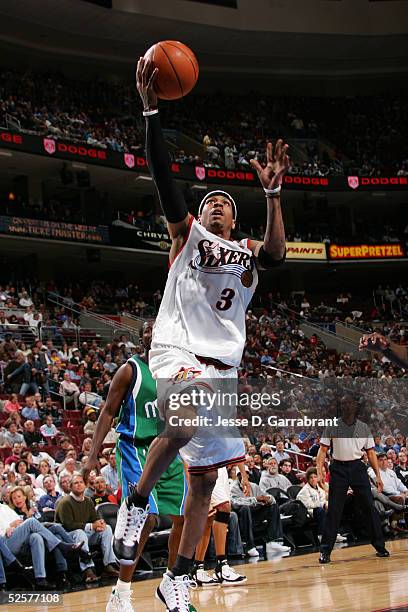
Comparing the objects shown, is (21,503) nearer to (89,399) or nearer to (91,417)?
(91,417)

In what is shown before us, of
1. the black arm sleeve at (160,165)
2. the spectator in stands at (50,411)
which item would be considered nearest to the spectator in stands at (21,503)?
the black arm sleeve at (160,165)

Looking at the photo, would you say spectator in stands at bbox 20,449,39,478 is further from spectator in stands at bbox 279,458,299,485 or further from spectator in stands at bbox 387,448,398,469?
spectator in stands at bbox 387,448,398,469

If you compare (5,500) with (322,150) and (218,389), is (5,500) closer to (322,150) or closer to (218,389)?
(218,389)

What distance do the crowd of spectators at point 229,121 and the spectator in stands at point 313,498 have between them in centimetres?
1700

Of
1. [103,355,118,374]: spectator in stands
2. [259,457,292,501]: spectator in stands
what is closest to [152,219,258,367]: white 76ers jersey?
[259,457,292,501]: spectator in stands

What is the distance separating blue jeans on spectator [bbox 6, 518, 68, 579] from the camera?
7898 mm

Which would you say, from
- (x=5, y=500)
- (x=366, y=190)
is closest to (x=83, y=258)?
(x=366, y=190)

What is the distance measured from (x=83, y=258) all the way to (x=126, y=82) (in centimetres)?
840

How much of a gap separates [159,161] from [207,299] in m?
0.78

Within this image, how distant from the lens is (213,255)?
15.6 feet

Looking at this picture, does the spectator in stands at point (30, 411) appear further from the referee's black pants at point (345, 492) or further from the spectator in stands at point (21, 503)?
the referee's black pants at point (345, 492)

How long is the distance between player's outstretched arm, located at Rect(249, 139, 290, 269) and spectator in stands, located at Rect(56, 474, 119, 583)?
14.7 ft

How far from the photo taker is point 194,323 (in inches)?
183

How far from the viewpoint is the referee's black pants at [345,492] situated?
31.2 ft
